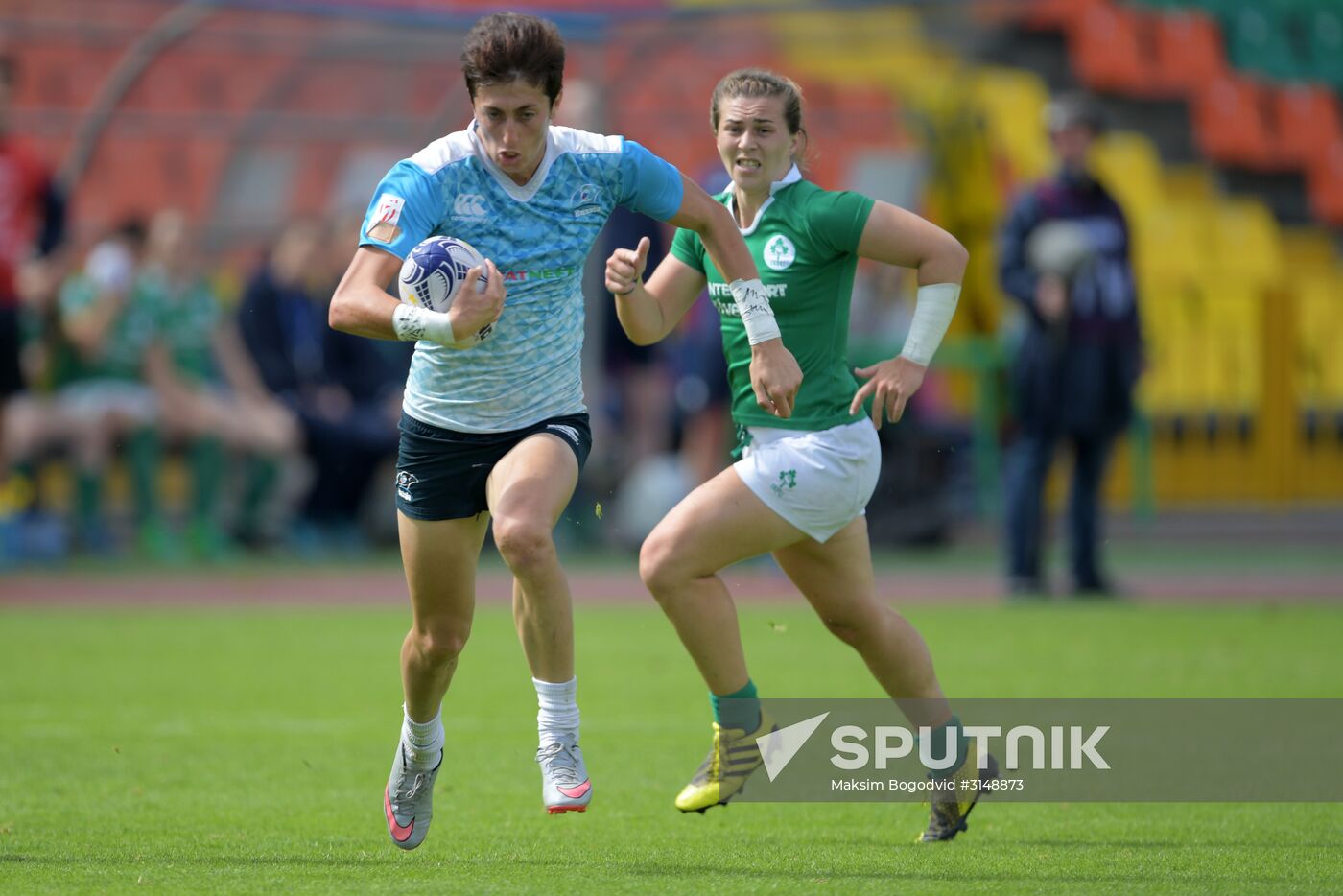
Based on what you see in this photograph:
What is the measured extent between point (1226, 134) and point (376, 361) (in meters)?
11.7

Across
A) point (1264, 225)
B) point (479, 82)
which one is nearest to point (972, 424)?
point (1264, 225)

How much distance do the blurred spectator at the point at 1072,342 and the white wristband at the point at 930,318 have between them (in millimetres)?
6005

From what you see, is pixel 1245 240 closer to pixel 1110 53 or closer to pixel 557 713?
pixel 1110 53

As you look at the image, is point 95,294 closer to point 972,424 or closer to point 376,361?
point 376,361

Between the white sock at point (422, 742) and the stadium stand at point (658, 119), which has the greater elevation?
the stadium stand at point (658, 119)

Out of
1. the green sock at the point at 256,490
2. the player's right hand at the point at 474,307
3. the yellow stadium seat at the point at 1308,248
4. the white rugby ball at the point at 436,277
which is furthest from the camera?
the yellow stadium seat at the point at 1308,248

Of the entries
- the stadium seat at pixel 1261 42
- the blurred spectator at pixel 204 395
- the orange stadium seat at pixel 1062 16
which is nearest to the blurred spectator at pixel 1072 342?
the blurred spectator at pixel 204 395

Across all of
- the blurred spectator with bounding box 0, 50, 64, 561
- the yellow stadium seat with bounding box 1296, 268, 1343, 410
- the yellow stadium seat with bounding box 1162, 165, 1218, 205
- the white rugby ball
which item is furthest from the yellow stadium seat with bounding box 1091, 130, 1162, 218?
the white rugby ball

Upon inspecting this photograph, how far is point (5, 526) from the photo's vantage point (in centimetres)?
1334

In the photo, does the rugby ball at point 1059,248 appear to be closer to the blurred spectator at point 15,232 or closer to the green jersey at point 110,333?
the green jersey at point 110,333

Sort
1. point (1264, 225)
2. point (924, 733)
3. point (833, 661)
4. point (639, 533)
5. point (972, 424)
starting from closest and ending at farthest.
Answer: point (924, 733), point (833, 661), point (639, 533), point (972, 424), point (1264, 225)

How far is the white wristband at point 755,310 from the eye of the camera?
210 inches

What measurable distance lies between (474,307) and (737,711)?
159 centimetres

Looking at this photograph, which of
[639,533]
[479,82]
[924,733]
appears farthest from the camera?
[639,533]
